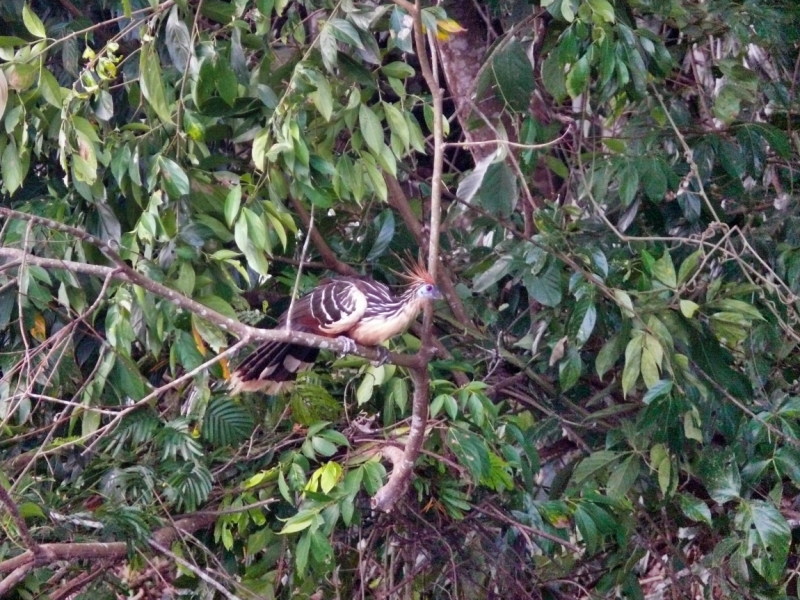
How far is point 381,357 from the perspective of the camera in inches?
114

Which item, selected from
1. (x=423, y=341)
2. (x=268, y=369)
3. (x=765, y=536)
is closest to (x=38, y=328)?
(x=268, y=369)

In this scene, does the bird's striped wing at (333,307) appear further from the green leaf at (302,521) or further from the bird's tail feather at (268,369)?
the green leaf at (302,521)

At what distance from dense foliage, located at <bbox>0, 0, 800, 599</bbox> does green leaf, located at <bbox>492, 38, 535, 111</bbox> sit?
11 mm

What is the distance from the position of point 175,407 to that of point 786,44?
2.69m

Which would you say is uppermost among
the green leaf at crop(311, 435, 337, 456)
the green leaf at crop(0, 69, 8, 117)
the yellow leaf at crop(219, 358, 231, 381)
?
the green leaf at crop(0, 69, 8, 117)

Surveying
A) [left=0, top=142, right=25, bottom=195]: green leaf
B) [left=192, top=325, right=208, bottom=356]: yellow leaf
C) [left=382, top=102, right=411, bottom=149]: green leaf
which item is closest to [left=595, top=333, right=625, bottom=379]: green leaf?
[left=382, top=102, right=411, bottom=149]: green leaf

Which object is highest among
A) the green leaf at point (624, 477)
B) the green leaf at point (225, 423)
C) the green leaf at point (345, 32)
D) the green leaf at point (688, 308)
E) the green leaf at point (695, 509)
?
the green leaf at point (345, 32)

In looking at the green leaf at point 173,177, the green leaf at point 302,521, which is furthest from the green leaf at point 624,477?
the green leaf at point 173,177

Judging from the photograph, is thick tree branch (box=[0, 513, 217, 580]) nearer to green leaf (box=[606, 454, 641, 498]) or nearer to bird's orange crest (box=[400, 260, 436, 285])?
bird's orange crest (box=[400, 260, 436, 285])

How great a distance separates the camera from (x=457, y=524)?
349 cm

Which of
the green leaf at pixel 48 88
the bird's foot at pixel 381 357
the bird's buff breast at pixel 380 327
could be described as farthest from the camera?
the bird's buff breast at pixel 380 327

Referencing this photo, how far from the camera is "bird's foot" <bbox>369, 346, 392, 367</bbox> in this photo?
272cm

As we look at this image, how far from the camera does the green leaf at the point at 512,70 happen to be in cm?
340

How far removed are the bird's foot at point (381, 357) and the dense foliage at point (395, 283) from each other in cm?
10
